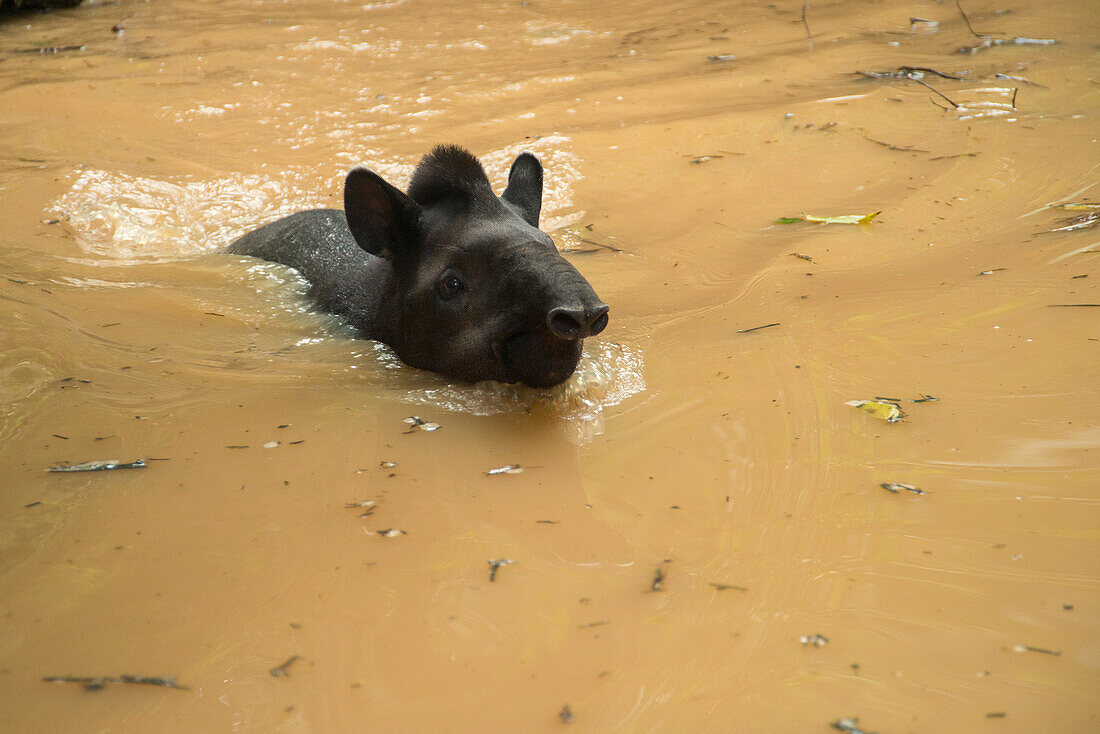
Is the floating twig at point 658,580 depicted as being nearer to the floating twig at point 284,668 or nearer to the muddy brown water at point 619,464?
the muddy brown water at point 619,464

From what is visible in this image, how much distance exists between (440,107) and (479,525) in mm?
7599

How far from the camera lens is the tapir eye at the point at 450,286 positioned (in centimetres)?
421

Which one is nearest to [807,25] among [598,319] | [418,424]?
[598,319]

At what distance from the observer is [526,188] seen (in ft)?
16.4

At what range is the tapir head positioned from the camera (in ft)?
12.0

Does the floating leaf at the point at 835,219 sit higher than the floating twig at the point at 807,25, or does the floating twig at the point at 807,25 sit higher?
the floating twig at the point at 807,25

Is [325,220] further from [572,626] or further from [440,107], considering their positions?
[572,626]

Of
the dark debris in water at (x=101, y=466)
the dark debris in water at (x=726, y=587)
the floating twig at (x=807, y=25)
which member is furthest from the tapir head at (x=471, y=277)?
the floating twig at (x=807, y=25)

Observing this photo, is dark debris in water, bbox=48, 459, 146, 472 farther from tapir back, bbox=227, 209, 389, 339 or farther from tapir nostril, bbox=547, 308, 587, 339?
tapir back, bbox=227, 209, 389, 339

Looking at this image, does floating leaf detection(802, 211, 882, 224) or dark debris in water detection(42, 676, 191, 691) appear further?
floating leaf detection(802, 211, 882, 224)

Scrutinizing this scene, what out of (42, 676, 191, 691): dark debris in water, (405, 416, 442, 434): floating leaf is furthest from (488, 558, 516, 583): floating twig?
(405, 416, 442, 434): floating leaf

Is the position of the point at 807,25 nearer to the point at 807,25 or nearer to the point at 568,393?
the point at 807,25

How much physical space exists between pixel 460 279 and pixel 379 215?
2.43 ft

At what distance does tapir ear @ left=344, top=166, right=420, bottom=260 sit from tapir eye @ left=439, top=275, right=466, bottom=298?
511 mm
